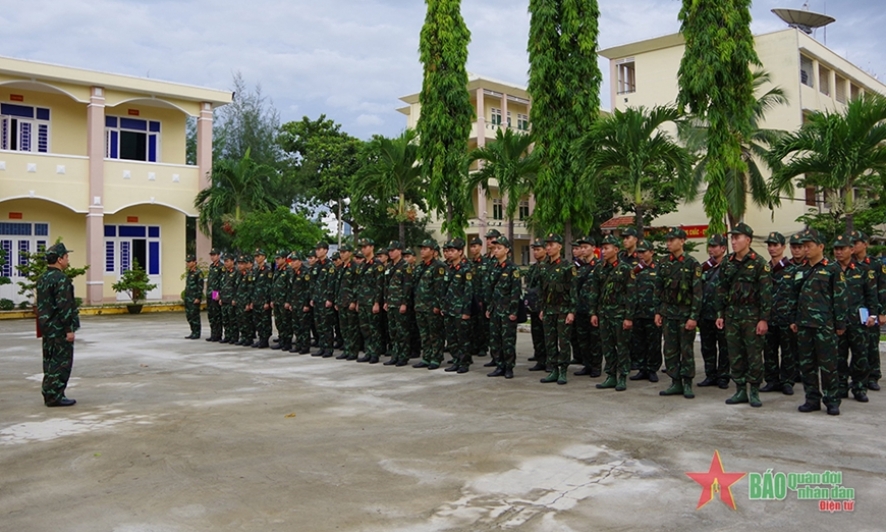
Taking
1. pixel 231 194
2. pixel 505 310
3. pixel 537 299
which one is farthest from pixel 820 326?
pixel 231 194

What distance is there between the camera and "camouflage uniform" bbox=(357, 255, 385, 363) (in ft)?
34.2

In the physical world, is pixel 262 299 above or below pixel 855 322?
above

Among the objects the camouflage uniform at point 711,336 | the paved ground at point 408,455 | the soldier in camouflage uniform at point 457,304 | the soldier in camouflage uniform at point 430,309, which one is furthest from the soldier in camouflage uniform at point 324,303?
the camouflage uniform at point 711,336

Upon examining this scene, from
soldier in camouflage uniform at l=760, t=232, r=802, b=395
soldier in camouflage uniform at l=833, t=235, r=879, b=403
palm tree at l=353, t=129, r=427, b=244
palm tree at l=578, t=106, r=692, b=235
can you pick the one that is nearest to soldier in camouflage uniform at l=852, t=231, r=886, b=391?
soldier in camouflage uniform at l=833, t=235, r=879, b=403

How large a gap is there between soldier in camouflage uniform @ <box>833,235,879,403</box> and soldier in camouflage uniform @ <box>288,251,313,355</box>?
748cm

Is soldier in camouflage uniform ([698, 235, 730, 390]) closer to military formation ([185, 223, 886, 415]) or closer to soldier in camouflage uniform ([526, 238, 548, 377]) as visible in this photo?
military formation ([185, 223, 886, 415])

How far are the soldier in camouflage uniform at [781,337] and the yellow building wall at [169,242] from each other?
70.0ft

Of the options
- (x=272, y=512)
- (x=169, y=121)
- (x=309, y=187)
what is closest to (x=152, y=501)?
(x=272, y=512)

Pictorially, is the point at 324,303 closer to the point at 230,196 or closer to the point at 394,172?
the point at 394,172

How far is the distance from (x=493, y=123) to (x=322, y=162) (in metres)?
8.87

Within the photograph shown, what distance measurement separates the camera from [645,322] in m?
8.66

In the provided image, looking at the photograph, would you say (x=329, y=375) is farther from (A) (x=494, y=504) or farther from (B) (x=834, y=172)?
(B) (x=834, y=172)

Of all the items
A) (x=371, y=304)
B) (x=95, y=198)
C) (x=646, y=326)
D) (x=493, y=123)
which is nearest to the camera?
(x=646, y=326)

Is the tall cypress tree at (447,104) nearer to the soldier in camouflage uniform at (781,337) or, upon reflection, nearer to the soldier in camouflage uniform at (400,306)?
the soldier in camouflage uniform at (400,306)
